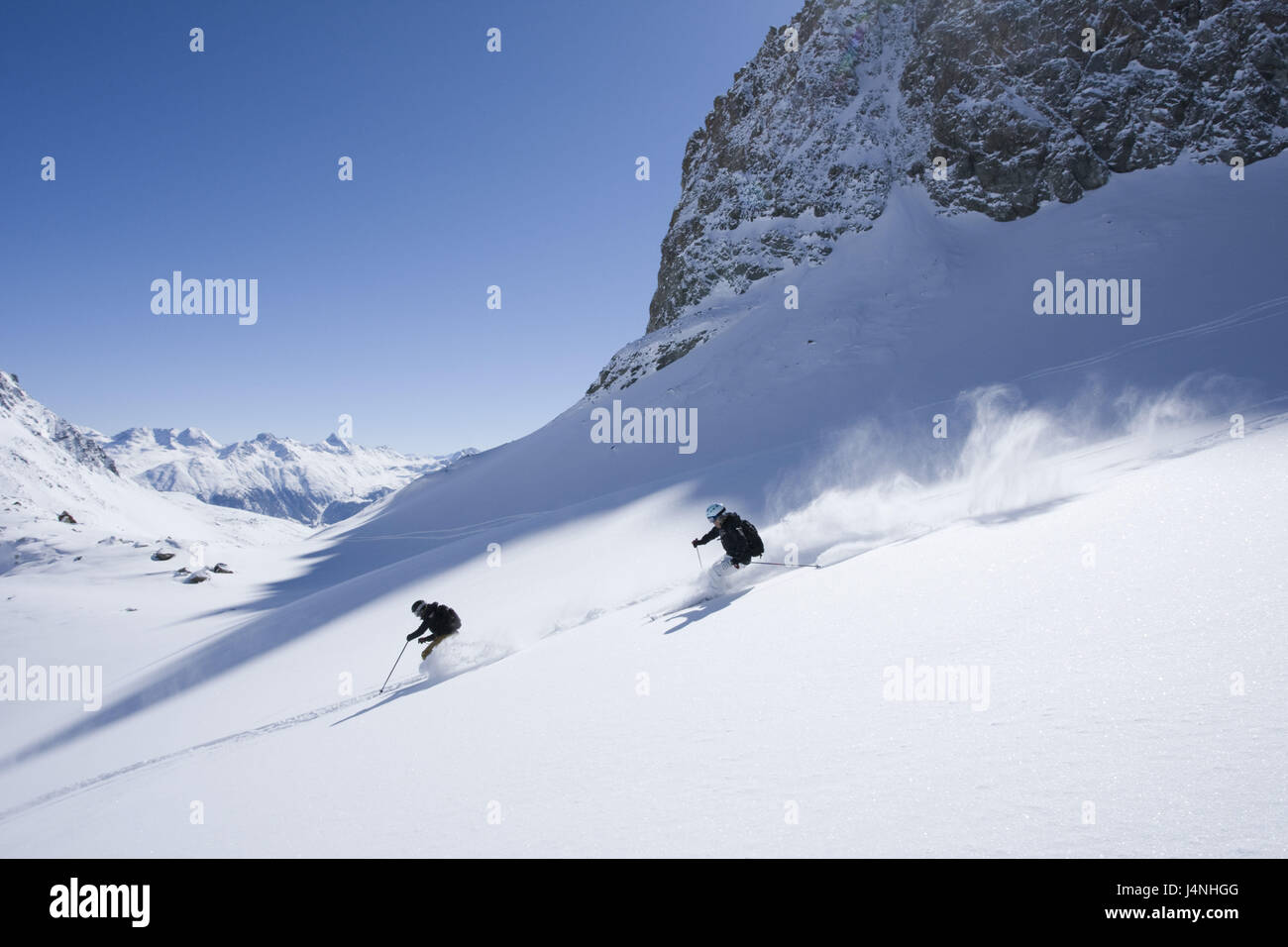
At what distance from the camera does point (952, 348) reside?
32656mm

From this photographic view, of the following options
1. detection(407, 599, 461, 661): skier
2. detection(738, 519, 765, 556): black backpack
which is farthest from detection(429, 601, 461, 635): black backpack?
detection(738, 519, 765, 556): black backpack

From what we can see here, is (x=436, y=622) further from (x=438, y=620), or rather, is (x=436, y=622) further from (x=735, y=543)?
(x=735, y=543)

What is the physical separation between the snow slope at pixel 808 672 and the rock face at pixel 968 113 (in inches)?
1151

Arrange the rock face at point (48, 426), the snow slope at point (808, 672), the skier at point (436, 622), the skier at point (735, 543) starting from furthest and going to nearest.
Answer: the rock face at point (48, 426), the skier at point (436, 622), the skier at point (735, 543), the snow slope at point (808, 672)

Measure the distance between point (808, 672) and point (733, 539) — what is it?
5773mm

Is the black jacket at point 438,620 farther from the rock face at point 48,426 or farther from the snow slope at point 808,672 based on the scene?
the rock face at point 48,426

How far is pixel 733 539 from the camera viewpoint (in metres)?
10.4

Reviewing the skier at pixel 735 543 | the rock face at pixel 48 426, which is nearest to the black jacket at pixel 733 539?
the skier at pixel 735 543

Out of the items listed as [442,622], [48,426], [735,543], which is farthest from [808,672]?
[48,426]

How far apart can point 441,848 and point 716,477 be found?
2133cm

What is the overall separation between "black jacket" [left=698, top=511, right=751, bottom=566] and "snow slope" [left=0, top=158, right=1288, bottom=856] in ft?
1.70

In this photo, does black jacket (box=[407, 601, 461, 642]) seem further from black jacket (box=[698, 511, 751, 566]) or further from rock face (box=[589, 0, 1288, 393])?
rock face (box=[589, 0, 1288, 393])

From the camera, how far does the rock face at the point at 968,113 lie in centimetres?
4544
